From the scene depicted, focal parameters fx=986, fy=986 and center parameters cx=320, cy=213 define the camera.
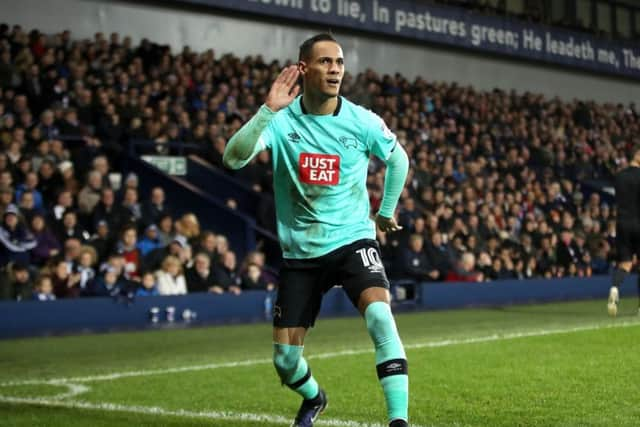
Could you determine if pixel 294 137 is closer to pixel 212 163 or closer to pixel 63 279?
pixel 63 279

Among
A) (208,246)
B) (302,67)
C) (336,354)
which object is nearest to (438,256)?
(208,246)

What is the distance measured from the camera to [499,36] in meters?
30.6

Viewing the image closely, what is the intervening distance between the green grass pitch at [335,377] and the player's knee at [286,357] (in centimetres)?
79

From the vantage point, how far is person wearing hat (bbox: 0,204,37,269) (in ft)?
46.5

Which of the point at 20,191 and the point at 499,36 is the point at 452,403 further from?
the point at 499,36

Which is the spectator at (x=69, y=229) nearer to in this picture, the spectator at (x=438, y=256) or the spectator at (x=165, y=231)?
the spectator at (x=165, y=231)

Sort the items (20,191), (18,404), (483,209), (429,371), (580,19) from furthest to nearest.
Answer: (580,19) → (483,209) → (20,191) → (429,371) → (18,404)

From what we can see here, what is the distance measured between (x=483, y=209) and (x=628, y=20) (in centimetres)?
1815

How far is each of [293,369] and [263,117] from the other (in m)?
1.54

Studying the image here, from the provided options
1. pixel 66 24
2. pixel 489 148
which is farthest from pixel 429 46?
pixel 66 24

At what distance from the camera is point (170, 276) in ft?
49.4

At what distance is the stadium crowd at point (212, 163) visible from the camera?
48.8 feet

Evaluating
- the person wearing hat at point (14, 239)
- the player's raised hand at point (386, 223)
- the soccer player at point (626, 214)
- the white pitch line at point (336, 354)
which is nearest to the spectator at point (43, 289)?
the person wearing hat at point (14, 239)

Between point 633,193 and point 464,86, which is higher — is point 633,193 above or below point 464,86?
below
